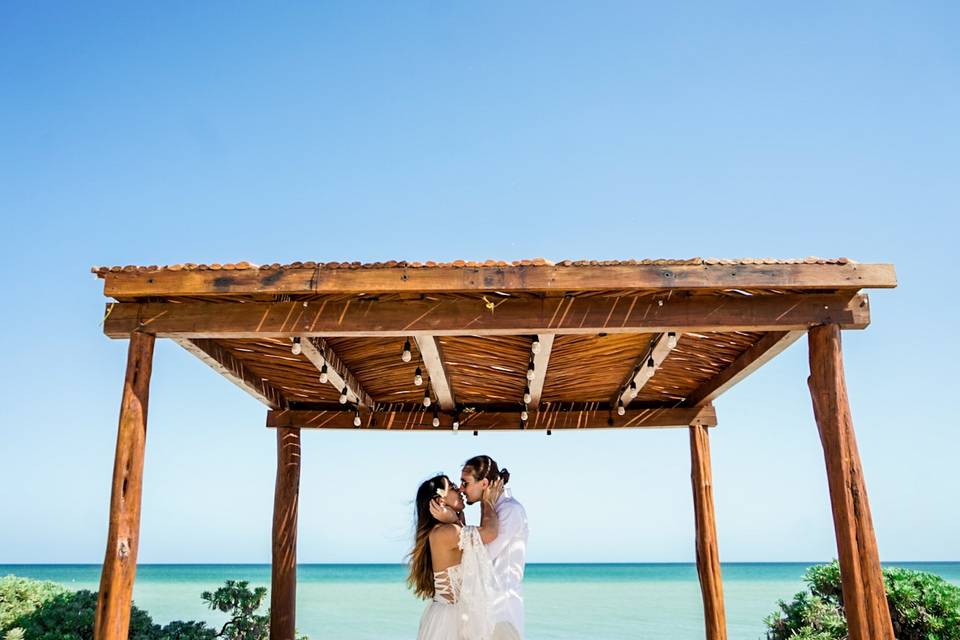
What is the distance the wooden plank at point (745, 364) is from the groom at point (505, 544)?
165 cm

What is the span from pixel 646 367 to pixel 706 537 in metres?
1.81

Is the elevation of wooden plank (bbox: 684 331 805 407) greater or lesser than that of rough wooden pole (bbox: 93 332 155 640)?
greater

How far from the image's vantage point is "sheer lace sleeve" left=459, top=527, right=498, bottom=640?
384 cm

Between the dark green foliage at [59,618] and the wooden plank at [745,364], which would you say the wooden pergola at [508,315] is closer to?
the wooden plank at [745,364]

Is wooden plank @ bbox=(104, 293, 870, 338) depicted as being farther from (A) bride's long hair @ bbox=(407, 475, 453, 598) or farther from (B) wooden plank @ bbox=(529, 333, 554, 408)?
(A) bride's long hair @ bbox=(407, 475, 453, 598)

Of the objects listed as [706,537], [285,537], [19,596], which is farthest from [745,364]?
[19,596]

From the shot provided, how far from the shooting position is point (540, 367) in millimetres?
5168

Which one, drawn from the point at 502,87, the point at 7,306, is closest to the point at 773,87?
the point at 502,87

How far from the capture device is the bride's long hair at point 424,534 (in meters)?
4.09

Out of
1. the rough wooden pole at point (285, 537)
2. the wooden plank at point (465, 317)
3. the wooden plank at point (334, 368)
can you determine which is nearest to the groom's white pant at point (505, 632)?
the wooden plank at point (465, 317)

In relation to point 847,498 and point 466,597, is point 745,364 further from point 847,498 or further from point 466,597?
point 466,597

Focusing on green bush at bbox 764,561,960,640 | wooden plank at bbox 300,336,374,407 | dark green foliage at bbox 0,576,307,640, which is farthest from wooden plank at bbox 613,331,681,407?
dark green foliage at bbox 0,576,307,640

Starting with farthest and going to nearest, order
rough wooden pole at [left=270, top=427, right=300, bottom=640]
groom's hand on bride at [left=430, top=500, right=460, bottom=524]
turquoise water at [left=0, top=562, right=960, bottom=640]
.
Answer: turquoise water at [left=0, top=562, right=960, bottom=640]
rough wooden pole at [left=270, top=427, right=300, bottom=640]
groom's hand on bride at [left=430, top=500, right=460, bottom=524]

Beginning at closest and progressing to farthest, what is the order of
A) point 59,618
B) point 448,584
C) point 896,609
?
1. point 448,584
2. point 59,618
3. point 896,609
